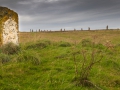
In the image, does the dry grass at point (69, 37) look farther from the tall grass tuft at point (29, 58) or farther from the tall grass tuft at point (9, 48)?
the tall grass tuft at point (9, 48)

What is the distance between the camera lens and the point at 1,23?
31.7ft

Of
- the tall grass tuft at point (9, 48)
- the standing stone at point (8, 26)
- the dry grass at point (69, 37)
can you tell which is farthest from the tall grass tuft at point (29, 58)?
the standing stone at point (8, 26)

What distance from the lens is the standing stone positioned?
972cm

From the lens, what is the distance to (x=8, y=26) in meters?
9.99

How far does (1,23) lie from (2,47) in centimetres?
123

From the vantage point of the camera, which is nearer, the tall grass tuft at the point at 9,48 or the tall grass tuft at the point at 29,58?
the tall grass tuft at the point at 29,58

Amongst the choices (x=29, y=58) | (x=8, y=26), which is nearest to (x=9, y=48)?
(x=8, y=26)

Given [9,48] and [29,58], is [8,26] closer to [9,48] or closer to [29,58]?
[9,48]

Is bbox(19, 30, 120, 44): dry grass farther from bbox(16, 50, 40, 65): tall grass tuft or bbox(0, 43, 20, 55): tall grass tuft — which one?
bbox(0, 43, 20, 55): tall grass tuft

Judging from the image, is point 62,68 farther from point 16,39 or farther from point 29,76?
point 16,39

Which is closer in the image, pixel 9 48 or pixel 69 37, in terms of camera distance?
pixel 9 48

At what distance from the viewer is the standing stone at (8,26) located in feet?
31.9

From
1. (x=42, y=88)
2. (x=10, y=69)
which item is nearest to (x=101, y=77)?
(x=42, y=88)

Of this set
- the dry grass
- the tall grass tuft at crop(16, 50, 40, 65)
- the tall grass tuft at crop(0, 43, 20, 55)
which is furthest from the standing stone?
the dry grass
